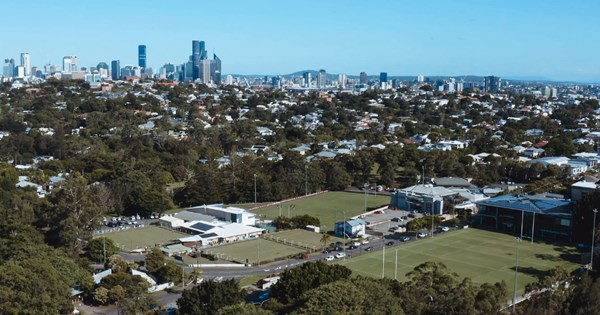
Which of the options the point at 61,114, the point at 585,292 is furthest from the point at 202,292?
the point at 61,114

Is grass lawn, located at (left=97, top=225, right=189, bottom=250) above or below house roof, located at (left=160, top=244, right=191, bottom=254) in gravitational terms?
below

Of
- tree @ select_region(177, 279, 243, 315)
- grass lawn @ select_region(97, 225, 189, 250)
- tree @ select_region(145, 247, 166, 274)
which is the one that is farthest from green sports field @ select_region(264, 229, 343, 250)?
tree @ select_region(177, 279, 243, 315)

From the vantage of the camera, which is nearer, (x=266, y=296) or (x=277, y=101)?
(x=266, y=296)

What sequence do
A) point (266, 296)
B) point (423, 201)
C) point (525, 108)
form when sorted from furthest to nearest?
point (525, 108), point (423, 201), point (266, 296)

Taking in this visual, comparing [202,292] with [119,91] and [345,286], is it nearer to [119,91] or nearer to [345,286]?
[345,286]

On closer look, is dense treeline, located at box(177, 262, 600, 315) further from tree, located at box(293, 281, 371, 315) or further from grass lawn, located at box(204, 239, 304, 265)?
grass lawn, located at box(204, 239, 304, 265)

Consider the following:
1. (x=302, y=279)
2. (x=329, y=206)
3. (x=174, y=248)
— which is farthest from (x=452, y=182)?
(x=302, y=279)

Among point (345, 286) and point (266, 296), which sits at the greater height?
point (345, 286)
